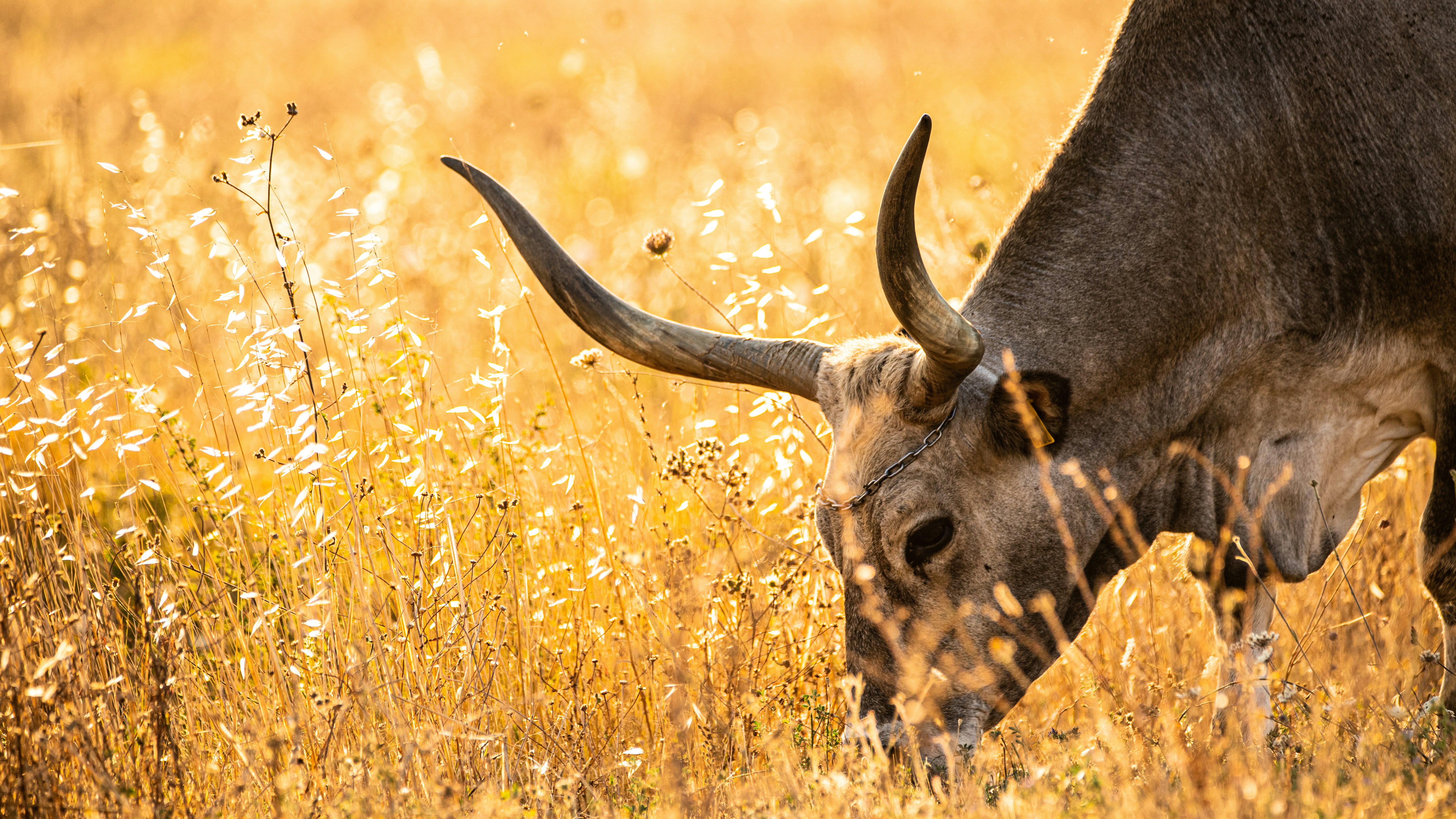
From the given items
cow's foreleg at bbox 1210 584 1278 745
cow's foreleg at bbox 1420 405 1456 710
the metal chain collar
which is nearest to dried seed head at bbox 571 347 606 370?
the metal chain collar

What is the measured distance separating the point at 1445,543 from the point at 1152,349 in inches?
47.0

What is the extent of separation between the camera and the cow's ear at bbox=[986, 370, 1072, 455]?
354 cm

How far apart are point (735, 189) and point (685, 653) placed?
7.40 m

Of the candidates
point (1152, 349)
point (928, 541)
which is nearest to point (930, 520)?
point (928, 541)

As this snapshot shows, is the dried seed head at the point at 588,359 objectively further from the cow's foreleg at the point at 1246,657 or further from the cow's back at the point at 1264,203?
the cow's foreleg at the point at 1246,657

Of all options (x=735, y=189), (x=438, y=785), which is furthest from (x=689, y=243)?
(x=438, y=785)

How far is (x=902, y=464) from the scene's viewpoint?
11.7 ft

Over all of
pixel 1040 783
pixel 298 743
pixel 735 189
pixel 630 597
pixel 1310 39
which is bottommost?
pixel 1040 783

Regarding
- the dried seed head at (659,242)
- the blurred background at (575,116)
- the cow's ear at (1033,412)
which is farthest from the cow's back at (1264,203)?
the dried seed head at (659,242)

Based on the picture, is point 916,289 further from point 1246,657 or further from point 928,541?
point 1246,657

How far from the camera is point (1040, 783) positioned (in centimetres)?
321

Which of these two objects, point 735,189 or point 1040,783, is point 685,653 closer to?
point 1040,783

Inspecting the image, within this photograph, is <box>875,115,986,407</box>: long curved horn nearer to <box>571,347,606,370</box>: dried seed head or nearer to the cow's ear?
the cow's ear

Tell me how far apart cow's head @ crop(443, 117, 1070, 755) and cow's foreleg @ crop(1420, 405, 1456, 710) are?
1247mm
